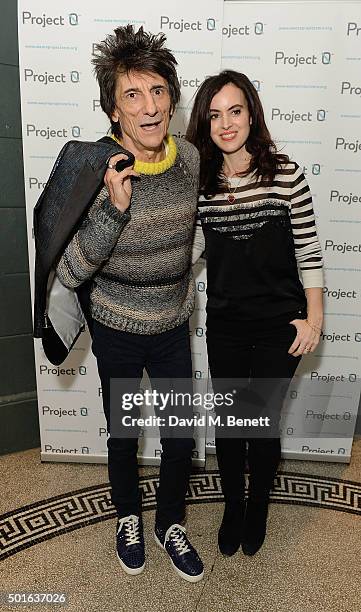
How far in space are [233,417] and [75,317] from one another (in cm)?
61

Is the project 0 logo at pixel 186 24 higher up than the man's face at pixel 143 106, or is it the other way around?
the project 0 logo at pixel 186 24

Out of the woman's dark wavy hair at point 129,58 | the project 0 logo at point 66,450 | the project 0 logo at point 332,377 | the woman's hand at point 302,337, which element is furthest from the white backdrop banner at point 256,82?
the woman's hand at point 302,337

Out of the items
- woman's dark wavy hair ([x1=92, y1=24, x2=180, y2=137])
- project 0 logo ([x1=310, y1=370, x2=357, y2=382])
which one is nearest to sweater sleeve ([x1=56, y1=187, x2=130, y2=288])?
woman's dark wavy hair ([x1=92, y1=24, x2=180, y2=137])

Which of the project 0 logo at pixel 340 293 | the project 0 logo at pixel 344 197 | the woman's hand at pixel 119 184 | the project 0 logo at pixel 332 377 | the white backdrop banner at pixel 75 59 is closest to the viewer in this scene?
the woman's hand at pixel 119 184

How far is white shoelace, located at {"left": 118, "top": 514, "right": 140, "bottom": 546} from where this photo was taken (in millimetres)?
1934

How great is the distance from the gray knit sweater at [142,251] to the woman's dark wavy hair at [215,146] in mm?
49

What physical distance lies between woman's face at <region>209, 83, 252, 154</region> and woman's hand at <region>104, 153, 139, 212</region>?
313mm

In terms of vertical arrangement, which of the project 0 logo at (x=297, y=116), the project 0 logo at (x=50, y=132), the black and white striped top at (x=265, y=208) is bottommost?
the black and white striped top at (x=265, y=208)

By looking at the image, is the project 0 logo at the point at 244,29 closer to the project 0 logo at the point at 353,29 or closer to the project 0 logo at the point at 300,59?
the project 0 logo at the point at 300,59

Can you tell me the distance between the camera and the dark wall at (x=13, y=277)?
7.13 ft

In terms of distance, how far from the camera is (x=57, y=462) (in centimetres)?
250

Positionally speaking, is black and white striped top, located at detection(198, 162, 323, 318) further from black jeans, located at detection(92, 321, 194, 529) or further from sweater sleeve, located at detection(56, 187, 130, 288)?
sweater sleeve, located at detection(56, 187, 130, 288)

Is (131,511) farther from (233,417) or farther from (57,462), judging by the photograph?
(57,462)

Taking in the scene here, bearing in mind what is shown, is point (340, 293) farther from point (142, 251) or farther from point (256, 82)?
point (142, 251)
